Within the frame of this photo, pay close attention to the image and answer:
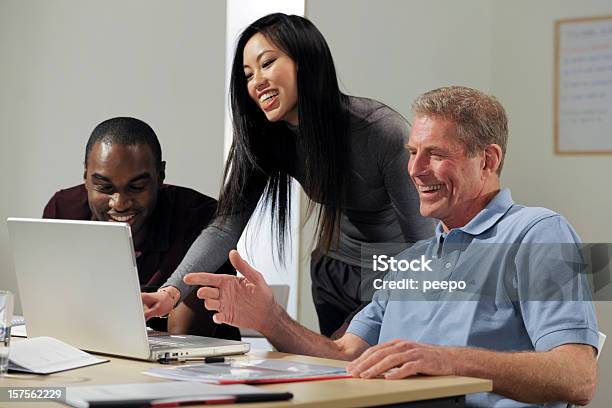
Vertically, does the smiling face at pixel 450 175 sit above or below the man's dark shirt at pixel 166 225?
above

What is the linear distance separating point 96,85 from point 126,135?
1.20 m

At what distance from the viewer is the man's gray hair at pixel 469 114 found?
1.95 meters

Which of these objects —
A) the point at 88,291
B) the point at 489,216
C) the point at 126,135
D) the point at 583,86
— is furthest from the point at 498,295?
the point at 583,86

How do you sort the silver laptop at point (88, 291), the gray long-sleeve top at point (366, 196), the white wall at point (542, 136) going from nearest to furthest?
the silver laptop at point (88, 291) < the gray long-sleeve top at point (366, 196) < the white wall at point (542, 136)

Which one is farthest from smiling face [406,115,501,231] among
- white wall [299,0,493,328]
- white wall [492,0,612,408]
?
white wall [299,0,493,328]

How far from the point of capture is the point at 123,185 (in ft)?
8.68

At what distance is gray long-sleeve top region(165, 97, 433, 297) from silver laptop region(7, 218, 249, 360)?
25.5 inches

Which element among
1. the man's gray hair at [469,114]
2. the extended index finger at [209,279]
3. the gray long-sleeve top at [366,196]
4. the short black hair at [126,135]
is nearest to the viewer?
the extended index finger at [209,279]

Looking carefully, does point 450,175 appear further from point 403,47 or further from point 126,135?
point 403,47

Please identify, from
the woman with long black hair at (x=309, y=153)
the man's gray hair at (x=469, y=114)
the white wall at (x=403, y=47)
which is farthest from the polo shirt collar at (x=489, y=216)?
the white wall at (x=403, y=47)

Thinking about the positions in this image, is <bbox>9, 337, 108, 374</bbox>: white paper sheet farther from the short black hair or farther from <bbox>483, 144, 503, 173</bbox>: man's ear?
the short black hair

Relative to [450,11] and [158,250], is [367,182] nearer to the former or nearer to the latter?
[158,250]

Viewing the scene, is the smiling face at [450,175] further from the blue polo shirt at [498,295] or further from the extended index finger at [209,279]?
the extended index finger at [209,279]

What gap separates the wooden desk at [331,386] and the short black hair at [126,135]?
1208 millimetres
